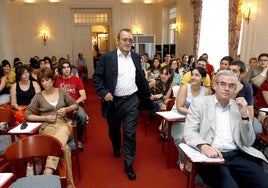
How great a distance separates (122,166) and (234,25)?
5.08 meters

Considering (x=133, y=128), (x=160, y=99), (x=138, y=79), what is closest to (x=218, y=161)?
(x=133, y=128)

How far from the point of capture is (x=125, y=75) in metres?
2.90

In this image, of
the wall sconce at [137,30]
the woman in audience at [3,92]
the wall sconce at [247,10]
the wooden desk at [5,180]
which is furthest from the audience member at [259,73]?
Result: the wall sconce at [137,30]

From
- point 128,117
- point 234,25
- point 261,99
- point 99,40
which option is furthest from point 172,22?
point 128,117

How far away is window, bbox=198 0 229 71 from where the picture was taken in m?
6.97

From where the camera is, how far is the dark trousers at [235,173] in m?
1.83

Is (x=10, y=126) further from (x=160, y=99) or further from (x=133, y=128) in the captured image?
(x=160, y=99)

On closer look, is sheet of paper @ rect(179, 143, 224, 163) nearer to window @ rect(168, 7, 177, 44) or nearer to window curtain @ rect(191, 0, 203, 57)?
window curtain @ rect(191, 0, 203, 57)

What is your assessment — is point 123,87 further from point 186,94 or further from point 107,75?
point 186,94

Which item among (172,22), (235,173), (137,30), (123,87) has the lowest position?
(235,173)

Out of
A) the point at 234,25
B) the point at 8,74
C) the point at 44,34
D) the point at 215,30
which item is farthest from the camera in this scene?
the point at 44,34

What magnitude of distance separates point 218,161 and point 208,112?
0.54m

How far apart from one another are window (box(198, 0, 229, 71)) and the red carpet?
411cm

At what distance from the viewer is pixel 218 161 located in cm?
170
